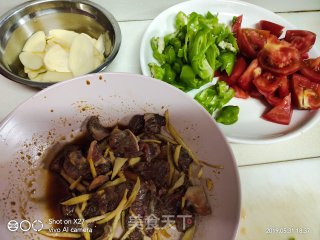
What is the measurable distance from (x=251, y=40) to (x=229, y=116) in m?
0.48

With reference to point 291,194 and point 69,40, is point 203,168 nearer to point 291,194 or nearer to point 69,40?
point 291,194

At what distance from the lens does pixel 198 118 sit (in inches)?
A: 41.2

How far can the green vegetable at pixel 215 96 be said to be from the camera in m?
1.45

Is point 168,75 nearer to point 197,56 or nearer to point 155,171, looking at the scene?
point 197,56

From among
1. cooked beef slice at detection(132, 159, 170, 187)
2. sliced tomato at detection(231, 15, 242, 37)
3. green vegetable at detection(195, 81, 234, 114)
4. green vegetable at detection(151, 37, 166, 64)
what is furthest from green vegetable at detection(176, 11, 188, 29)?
cooked beef slice at detection(132, 159, 170, 187)

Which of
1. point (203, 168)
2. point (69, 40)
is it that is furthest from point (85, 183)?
point (69, 40)

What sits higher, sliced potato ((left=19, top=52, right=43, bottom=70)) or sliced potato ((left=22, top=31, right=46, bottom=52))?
sliced potato ((left=22, top=31, right=46, bottom=52))

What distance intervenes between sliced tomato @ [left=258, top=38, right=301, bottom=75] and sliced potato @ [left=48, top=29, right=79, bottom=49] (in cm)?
98

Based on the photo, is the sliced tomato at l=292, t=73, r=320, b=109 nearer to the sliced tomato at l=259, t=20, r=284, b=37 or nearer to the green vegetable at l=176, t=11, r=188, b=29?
the sliced tomato at l=259, t=20, r=284, b=37

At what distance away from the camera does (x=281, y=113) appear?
1.41 meters

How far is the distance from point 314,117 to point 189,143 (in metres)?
0.68

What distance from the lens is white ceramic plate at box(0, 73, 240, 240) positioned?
0.96 metres

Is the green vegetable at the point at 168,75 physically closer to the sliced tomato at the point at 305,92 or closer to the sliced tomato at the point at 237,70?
the sliced tomato at the point at 237,70

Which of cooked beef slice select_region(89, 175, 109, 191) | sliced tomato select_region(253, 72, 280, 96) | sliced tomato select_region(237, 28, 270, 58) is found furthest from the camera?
sliced tomato select_region(237, 28, 270, 58)
